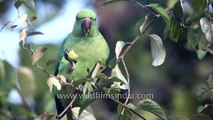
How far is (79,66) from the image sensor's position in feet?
7.47

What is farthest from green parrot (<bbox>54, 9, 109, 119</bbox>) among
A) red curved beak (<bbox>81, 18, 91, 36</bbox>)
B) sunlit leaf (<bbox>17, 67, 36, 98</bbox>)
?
sunlit leaf (<bbox>17, 67, 36, 98</bbox>)

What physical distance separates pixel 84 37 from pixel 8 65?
2.07 feet

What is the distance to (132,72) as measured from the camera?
4645mm

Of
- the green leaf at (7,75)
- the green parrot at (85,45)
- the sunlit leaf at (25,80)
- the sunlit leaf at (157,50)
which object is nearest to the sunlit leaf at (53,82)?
the sunlit leaf at (157,50)

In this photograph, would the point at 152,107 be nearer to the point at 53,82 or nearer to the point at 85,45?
the point at 53,82

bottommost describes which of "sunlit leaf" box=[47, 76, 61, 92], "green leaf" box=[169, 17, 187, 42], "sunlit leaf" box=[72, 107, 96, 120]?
"sunlit leaf" box=[72, 107, 96, 120]

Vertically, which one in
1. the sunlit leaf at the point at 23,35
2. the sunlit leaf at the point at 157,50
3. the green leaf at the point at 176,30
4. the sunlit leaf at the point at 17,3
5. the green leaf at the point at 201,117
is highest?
the sunlit leaf at the point at 17,3

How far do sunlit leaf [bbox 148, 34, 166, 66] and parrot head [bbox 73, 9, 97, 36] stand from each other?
0.62m

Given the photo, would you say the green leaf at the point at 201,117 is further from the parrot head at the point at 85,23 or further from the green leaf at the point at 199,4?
the parrot head at the point at 85,23

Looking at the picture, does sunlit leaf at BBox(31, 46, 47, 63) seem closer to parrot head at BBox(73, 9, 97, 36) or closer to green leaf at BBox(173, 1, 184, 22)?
green leaf at BBox(173, 1, 184, 22)

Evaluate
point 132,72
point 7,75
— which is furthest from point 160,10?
point 132,72

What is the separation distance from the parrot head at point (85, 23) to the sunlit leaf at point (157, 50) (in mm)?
615

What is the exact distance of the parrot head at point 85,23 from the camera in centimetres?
230

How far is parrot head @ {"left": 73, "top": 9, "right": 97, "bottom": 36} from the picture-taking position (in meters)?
2.30
